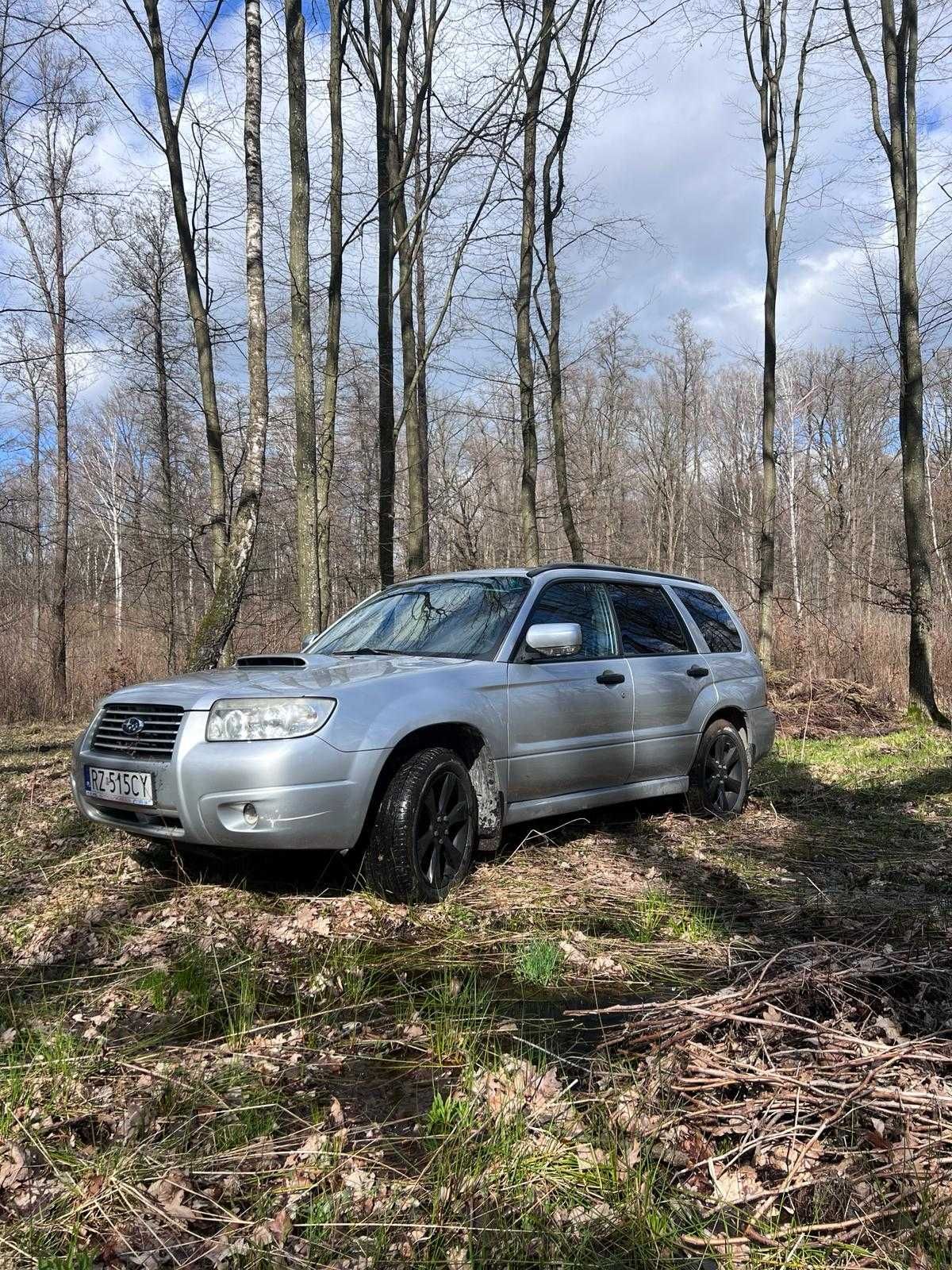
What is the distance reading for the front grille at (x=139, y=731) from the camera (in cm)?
389

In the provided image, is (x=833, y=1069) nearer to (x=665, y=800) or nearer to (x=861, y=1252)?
(x=861, y=1252)

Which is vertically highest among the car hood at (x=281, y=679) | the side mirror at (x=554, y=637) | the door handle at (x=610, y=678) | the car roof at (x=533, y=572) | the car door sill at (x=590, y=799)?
the car roof at (x=533, y=572)

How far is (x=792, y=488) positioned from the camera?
4147cm

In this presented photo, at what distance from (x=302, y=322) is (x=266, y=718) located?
7.50 metres

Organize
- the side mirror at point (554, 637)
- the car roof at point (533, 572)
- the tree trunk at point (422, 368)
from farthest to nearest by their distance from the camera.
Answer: the tree trunk at point (422, 368)
the car roof at point (533, 572)
the side mirror at point (554, 637)

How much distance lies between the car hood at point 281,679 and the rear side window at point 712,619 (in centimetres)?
260

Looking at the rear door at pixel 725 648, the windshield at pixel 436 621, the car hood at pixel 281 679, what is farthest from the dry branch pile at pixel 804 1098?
the rear door at pixel 725 648

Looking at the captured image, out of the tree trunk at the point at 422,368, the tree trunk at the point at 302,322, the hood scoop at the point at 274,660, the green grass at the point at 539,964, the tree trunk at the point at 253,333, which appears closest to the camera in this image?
the green grass at the point at 539,964

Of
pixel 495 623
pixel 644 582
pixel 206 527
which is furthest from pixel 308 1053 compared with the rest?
pixel 206 527

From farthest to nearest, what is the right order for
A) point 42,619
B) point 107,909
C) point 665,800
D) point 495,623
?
point 42,619 < point 665,800 < point 495,623 < point 107,909

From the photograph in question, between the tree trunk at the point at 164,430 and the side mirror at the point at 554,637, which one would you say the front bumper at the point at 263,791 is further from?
the tree trunk at the point at 164,430

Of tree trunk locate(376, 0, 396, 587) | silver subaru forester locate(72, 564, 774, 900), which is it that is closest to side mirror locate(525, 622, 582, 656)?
silver subaru forester locate(72, 564, 774, 900)

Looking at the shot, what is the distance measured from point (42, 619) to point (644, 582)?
21.3 meters

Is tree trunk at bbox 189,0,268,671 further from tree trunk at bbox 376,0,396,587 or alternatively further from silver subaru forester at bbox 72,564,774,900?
tree trunk at bbox 376,0,396,587
